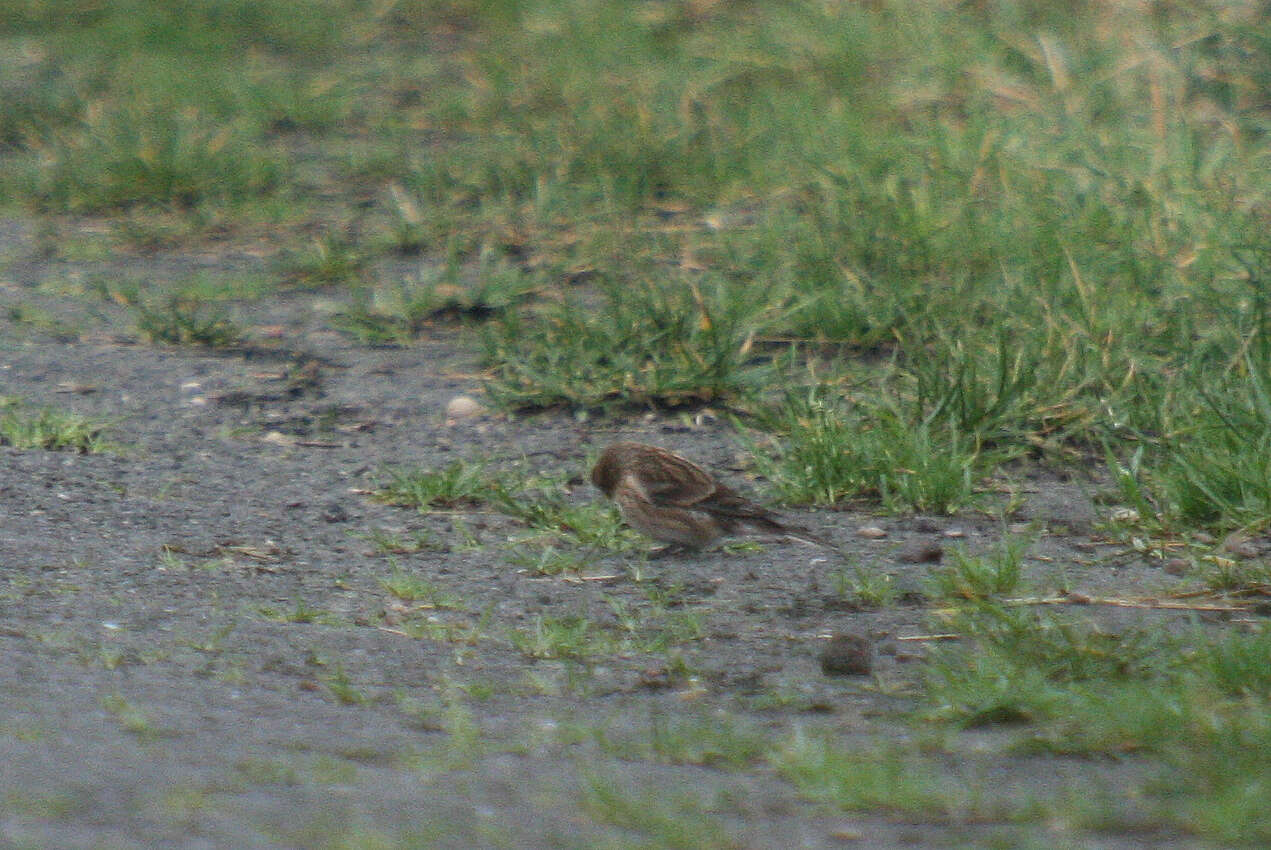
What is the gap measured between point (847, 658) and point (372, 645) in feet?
3.72

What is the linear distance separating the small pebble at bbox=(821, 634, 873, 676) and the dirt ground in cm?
3

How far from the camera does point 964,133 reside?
308 inches

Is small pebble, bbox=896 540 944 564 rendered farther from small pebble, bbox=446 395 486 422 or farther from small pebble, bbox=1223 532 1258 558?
small pebble, bbox=446 395 486 422

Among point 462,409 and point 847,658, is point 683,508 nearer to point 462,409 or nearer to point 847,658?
point 847,658

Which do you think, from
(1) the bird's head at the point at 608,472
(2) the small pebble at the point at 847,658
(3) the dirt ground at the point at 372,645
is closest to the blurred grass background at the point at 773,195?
(3) the dirt ground at the point at 372,645

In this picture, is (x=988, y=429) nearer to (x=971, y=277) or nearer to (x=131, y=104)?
(x=971, y=277)

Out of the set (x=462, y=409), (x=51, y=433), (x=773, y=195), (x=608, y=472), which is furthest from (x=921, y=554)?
(x=773, y=195)

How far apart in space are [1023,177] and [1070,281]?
117cm

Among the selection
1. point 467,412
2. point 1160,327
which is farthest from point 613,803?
point 1160,327

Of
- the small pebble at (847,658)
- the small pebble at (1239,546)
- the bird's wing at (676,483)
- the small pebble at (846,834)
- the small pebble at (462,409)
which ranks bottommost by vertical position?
the small pebble at (462,409)

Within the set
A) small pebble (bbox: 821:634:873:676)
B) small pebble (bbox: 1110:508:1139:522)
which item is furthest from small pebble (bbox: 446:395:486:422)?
small pebble (bbox: 821:634:873:676)

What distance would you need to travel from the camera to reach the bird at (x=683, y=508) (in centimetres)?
445

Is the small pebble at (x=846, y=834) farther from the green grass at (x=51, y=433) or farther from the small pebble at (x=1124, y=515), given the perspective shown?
the green grass at (x=51, y=433)

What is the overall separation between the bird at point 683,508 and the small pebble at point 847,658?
0.98 meters
